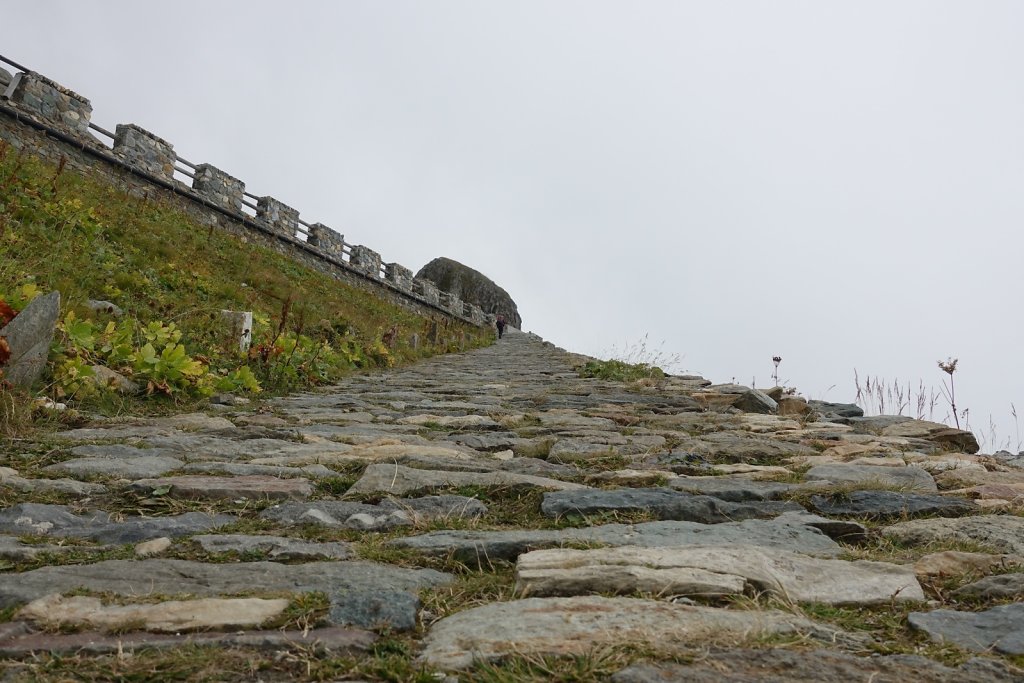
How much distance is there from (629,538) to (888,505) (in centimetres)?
124

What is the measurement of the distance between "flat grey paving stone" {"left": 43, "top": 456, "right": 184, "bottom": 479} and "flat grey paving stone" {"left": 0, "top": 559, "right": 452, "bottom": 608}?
129cm

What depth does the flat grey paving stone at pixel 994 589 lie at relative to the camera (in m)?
1.76

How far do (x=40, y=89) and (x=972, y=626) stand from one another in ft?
57.2

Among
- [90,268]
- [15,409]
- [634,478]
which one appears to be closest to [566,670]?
[634,478]

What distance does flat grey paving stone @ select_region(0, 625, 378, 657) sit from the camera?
1.36 metres

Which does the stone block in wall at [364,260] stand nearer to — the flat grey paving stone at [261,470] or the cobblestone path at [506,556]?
the cobblestone path at [506,556]

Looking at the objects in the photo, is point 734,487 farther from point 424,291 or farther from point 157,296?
point 424,291

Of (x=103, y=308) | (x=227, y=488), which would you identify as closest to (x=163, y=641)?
(x=227, y=488)

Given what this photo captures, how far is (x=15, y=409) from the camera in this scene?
3771 mm

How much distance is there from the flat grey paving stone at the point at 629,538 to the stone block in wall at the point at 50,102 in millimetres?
15707

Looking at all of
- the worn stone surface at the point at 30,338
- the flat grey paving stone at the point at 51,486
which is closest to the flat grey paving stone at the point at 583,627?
the flat grey paving stone at the point at 51,486

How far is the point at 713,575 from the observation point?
71.6 inches

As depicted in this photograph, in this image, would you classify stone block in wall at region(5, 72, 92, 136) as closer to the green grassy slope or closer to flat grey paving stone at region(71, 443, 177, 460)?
the green grassy slope

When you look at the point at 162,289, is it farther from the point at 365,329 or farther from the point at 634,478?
the point at 634,478
